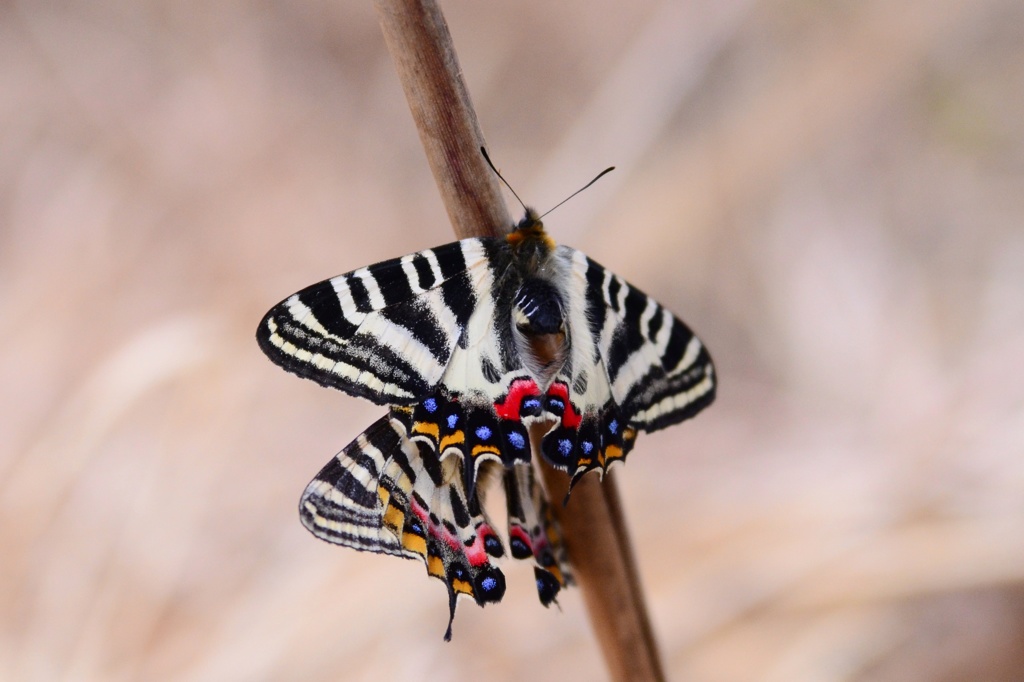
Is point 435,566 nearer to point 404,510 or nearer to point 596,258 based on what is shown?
point 404,510

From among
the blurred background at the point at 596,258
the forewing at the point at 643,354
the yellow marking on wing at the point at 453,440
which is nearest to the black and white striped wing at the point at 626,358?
the forewing at the point at 643,354

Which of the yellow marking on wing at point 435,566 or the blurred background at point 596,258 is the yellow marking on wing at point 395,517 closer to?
the yellow marking on wing at point 435,566

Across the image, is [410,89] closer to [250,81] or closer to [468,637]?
[468,637]

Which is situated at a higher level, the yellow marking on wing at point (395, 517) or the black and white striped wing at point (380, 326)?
the black and white striped wing at point (380, 326)

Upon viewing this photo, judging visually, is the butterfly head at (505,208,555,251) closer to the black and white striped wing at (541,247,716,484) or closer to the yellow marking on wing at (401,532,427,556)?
the black and white striped wing at (541,247,716,484)

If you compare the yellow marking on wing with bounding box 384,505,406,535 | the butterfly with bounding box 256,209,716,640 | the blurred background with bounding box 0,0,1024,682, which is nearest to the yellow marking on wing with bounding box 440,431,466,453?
the butterfly with bounding box 256,209,716,640

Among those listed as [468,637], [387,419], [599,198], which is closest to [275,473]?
[468,637]
